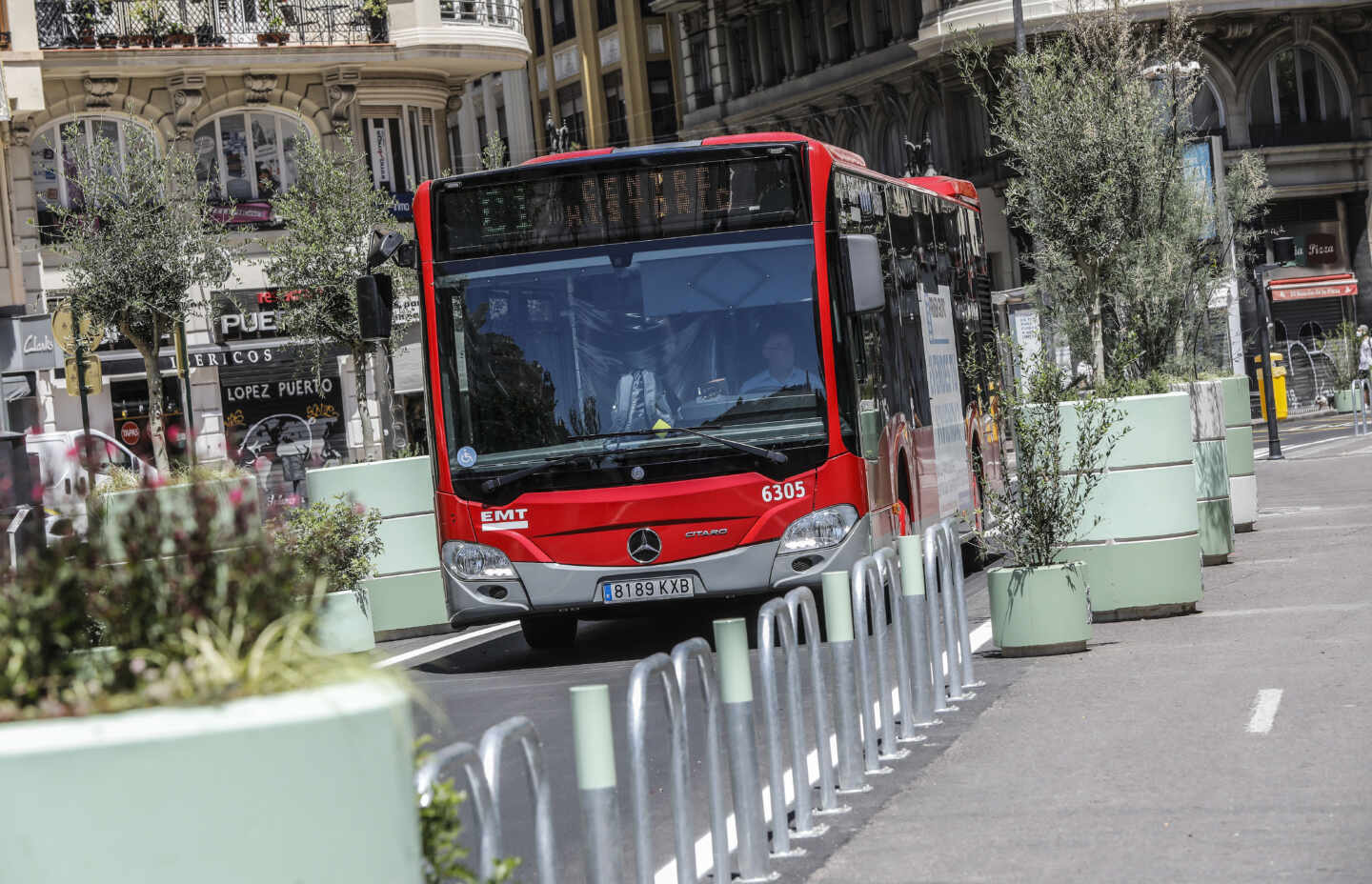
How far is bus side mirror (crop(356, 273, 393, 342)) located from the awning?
40811mm

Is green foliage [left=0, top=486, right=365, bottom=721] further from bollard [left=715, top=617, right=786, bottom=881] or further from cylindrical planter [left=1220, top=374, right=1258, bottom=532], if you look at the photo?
cylindrical planter [left=1220, top=374, right=1258, bottom=532]

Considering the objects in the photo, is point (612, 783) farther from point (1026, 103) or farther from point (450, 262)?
point (1026, 103)

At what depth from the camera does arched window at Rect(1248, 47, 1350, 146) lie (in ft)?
164

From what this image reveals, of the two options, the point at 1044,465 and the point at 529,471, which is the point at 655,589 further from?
the point at 1044,465

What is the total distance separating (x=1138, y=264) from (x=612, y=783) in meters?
16.3

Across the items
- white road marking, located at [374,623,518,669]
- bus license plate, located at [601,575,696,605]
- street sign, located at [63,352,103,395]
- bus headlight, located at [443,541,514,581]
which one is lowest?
white road marking, located at [374,623,518,669]

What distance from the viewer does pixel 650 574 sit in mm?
12773

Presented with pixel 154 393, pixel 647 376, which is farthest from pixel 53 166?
pixel 647 376

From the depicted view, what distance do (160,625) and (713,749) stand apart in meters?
3.38

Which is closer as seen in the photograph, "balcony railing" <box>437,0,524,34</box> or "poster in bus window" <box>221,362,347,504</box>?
"poster in bus window" <box>221,362,347,504</box>

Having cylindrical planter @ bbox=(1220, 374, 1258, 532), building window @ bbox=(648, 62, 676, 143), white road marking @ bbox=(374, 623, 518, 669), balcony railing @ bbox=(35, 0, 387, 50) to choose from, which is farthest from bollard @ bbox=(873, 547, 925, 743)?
building window @ bbox=(648, 62, 676, 143)

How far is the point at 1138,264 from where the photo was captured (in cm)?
2052

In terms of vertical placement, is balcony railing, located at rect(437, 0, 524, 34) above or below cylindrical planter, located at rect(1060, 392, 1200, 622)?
above

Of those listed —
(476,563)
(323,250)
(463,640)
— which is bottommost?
(463,640)
